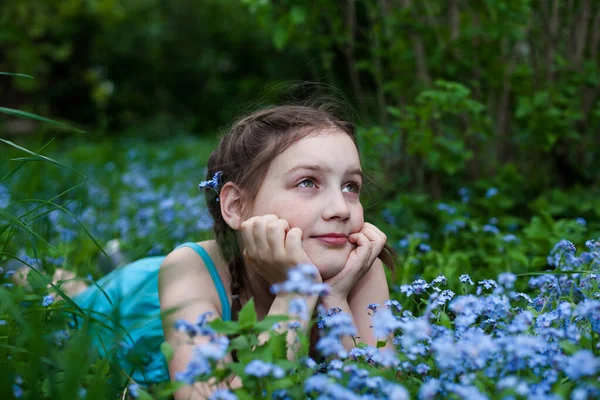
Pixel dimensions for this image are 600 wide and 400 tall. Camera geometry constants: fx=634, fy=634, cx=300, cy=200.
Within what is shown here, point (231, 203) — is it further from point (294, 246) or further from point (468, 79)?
point (468, 79)

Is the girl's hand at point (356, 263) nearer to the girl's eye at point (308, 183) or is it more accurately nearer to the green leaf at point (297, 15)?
the girl's eye at point (308, 183)

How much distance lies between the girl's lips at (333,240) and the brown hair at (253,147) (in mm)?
303

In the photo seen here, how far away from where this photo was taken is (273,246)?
1.96 metres

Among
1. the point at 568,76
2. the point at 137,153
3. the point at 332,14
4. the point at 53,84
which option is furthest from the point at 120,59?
the point at 568,76

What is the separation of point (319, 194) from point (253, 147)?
1.22 ft

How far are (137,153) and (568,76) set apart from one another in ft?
18.6

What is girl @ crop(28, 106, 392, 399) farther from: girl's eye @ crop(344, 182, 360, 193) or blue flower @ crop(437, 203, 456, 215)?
blue flower @ crop(437, 203, 456, 215)

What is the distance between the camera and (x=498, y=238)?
10.4 feet

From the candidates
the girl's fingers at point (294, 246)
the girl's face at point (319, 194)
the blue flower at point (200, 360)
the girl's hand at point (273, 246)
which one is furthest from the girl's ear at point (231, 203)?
the blue flower at point (200, 360)

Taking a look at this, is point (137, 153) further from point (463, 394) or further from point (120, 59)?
point (120, 59)

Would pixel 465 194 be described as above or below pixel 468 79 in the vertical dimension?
below

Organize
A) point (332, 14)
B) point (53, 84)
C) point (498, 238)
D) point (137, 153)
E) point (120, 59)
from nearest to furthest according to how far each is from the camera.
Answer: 1. point (498, 238)
2. point (332, 14)
3. point (137, 153)
4. point (53, 84)
5. point (120, 59)

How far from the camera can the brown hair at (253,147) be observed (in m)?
2.22

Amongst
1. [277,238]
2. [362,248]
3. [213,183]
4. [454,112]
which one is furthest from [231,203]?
[454,112]
